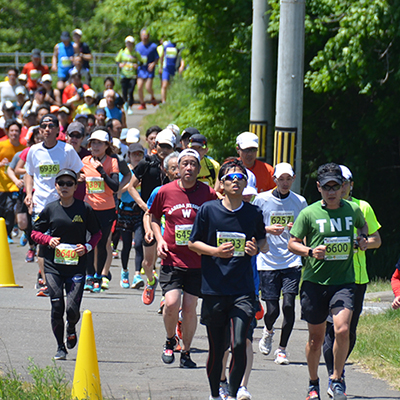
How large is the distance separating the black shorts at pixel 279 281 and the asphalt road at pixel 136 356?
66cm

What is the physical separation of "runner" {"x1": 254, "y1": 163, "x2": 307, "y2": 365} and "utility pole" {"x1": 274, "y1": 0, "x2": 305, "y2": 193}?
9.03ft

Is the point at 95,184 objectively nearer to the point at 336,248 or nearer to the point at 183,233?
the point at 183,233

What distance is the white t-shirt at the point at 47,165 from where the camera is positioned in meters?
9.45

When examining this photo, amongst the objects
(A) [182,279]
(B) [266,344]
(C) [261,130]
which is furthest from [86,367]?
(C) [261,130]

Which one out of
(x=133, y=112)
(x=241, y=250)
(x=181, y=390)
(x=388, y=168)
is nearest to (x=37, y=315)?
(x=181, y=390)

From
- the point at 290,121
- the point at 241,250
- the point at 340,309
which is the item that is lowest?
the point at 340,309

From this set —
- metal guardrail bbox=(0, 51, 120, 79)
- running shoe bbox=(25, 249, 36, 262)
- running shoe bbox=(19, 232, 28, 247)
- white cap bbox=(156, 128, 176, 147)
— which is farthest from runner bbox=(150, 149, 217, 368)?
metal guardrail bbox=(0, 51, 120, 79)

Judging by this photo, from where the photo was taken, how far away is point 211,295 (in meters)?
6.11

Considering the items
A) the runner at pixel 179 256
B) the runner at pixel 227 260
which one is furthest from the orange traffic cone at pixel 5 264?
the runner at pixel 227 260

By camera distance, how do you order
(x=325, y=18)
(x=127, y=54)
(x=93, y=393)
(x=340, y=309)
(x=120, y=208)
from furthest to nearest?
(x=127, y=54)
(x=325, y=18)
(x=120, y=208)
(x=340, y=309)
(x=93, y=393)

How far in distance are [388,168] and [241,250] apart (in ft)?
33.6

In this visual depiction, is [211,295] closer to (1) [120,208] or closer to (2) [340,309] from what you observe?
(2) [340,309]

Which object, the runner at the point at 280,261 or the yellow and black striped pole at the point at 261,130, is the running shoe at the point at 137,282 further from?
the runner at the point at 280,261

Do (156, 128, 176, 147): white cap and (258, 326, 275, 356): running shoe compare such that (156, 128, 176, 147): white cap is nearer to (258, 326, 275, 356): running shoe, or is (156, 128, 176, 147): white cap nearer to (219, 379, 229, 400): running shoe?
(258, 326, 275, 356): running shoe
